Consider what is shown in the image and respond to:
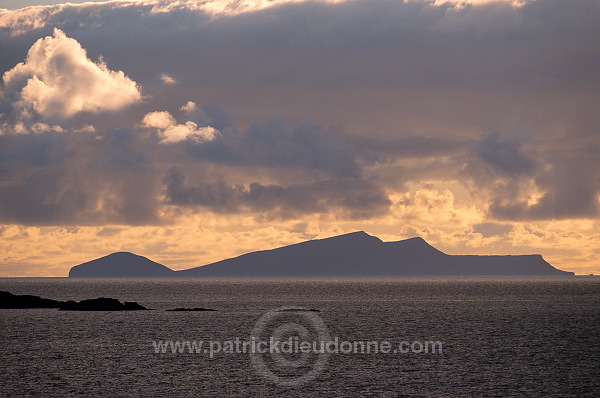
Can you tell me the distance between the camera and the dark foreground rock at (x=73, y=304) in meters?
176

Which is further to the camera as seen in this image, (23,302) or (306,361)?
(23,302)

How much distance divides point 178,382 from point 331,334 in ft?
157

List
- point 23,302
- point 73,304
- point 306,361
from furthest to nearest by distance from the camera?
1. point 23,302
2. point 73,304
3. point 306,361

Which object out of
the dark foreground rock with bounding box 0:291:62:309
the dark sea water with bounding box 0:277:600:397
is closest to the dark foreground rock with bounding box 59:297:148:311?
the dark foreground rock with bounding box 0:291:62:309

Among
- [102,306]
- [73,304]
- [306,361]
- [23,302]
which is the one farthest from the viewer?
[23,302]

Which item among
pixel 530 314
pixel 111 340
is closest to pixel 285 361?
pixel 111 340

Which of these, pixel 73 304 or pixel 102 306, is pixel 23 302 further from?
pixel 102 306

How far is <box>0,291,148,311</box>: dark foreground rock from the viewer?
6914 inches

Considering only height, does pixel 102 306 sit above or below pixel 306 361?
above

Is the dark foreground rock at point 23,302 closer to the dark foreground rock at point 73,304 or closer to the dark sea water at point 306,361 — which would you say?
the dark foreground rock at point 73,304

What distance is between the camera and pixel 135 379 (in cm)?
7500

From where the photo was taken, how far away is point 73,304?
588ft

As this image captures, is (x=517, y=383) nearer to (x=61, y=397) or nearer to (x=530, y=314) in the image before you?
(x=61, y=397)

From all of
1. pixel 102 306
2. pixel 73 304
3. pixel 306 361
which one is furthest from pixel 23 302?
pixel 306 361
